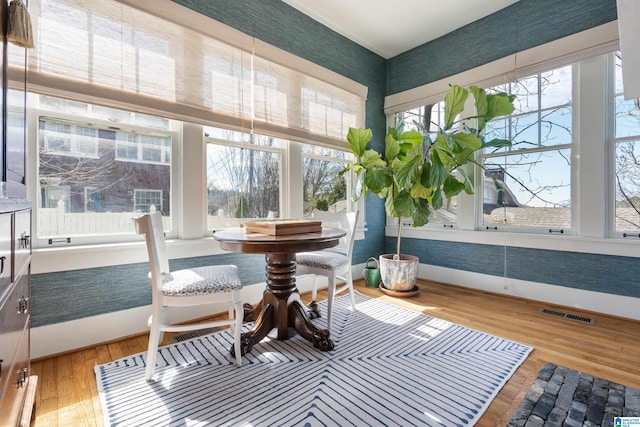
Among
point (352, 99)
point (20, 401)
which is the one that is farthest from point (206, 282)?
point (352, 99)

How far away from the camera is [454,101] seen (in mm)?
2799

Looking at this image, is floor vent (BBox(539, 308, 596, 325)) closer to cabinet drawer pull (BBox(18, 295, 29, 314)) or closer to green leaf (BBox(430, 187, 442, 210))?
green leaf (BBox(430, 187, 442, 210))

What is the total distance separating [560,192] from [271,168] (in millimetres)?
2832

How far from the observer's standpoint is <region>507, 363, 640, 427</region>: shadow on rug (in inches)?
52.2

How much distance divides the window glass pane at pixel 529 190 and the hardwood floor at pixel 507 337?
85 cm

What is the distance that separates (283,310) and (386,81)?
352 centimetres

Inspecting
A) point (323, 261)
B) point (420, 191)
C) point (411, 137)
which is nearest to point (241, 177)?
point (323, 261)

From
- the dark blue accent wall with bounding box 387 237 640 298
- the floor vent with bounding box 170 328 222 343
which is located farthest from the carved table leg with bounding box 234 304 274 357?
the dark blue accent wall with bounding box 387 237 640 298

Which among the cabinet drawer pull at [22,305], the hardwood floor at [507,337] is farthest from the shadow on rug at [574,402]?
the cabinet drawer pull at [22,305]

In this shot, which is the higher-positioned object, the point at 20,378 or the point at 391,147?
the point at 391,147

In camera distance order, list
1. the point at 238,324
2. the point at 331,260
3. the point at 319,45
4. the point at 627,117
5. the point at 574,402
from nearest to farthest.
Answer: the point at 574,402 < the point at 238,324 < the point at 331,260 < the point at 627,117 < the point at 319,45

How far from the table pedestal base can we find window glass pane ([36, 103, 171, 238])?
3.44 feet

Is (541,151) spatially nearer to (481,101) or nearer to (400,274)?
(481,101)

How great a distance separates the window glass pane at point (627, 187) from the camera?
2488 mm
